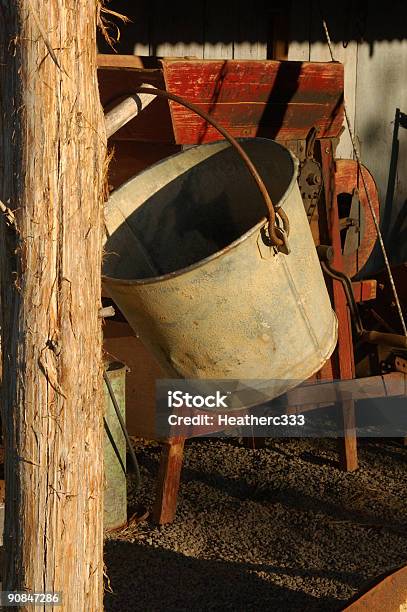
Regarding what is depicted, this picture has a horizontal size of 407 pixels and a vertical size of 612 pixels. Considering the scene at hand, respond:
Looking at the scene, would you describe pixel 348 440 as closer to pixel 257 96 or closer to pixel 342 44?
pixel 257 96

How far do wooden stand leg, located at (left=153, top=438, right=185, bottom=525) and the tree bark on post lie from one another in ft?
6.39

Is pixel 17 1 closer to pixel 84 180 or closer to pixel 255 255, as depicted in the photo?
pixel 84 180

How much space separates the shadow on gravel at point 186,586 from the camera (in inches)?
168

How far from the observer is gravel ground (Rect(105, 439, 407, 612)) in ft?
14.4

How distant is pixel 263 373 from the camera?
365 cm

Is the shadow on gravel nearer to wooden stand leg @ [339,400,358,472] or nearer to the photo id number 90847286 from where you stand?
wooden stand leg @ [339,400,358,472]

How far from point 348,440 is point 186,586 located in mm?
1535

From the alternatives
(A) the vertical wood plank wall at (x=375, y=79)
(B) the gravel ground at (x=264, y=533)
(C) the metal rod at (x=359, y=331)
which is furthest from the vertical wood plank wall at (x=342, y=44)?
(B) the gravel ground at (x=264, y=533)

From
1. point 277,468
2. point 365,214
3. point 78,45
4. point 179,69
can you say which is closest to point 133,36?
point 179,69

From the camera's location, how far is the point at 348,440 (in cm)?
565

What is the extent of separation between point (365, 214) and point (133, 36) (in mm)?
1684

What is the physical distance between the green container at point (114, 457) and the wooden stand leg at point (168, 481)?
0.17 m

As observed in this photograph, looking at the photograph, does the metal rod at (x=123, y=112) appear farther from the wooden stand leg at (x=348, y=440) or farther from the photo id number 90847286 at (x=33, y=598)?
the wooden stand leg at (x=348, y=440)

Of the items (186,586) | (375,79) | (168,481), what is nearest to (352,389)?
(168,481)
